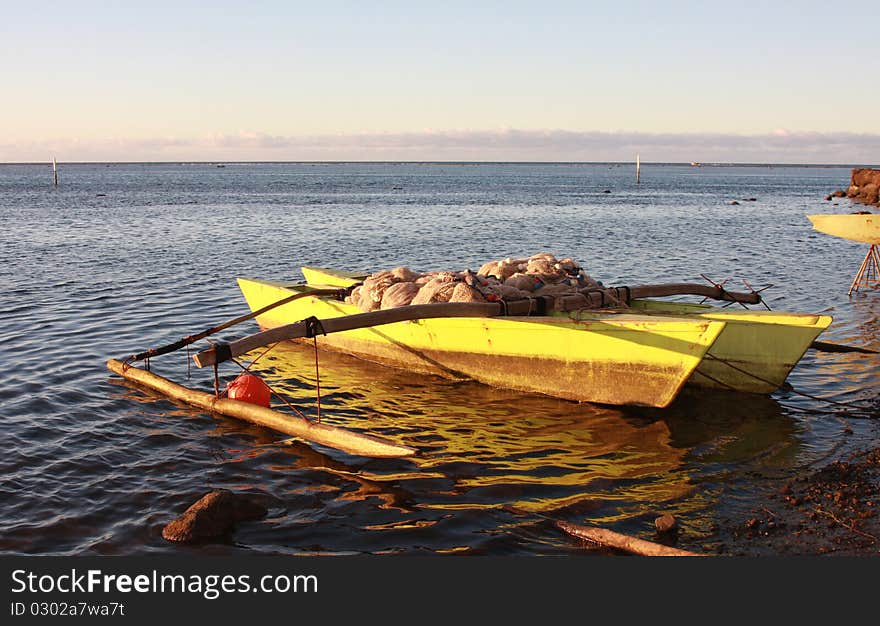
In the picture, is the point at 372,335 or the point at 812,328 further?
the point at 372,335

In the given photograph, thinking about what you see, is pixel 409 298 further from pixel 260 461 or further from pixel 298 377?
pixel 260 461

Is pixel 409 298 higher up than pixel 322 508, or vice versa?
pixel 409 298

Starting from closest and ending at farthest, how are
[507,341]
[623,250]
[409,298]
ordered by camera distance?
[507,341] < [409,298] < [623,250]

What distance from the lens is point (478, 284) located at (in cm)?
1094

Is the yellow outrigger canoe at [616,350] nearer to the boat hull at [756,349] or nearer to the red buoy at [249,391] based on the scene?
the boat hull at [756,349]

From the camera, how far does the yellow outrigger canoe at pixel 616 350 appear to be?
906 centimetres

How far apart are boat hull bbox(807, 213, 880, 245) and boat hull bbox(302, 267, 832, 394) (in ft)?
28.3

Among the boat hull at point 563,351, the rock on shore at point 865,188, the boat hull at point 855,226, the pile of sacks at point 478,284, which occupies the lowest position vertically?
the boat hull at point 563,351

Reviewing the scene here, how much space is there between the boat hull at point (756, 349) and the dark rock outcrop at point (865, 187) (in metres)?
49.4

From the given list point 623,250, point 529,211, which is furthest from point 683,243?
point 529,211

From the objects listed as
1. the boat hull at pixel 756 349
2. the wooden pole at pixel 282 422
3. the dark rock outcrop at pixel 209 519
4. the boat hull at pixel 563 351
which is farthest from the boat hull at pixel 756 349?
the dark rock outcrop at pixel 209 519

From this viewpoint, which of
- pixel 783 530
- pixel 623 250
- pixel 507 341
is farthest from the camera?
pixel 623 250

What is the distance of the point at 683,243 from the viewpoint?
30203 millimetres

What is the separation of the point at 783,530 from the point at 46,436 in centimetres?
770
